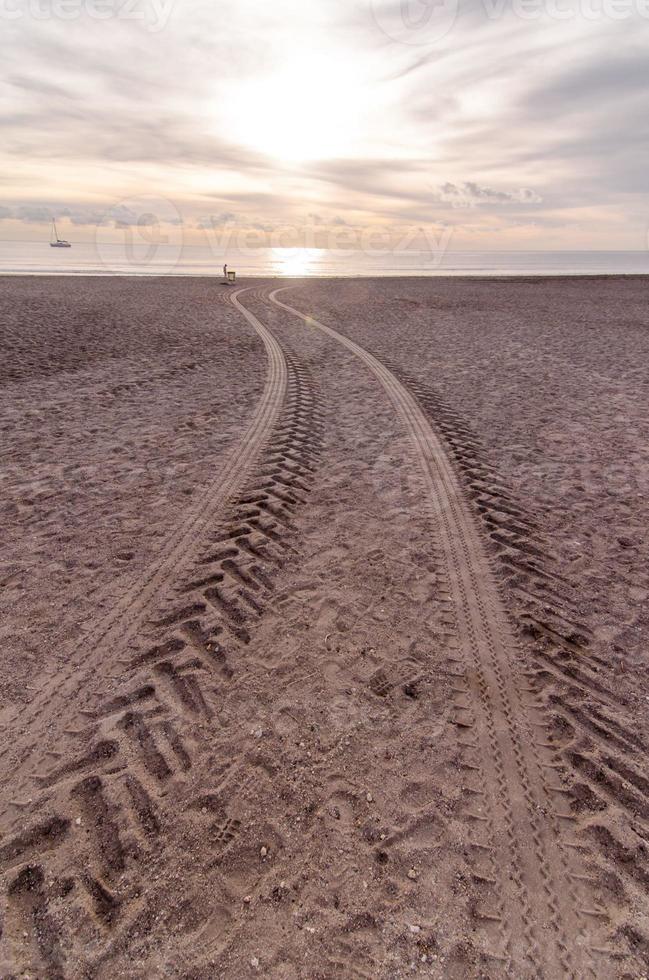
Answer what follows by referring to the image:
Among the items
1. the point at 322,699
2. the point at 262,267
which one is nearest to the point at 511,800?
the point at 322,699

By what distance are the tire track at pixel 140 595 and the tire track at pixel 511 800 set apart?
2.95 meters

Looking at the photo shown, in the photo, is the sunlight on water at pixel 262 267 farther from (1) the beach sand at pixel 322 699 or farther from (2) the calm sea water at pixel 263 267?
(1) the beach sand at pixel 322 699

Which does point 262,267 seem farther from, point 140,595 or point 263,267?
point 140,595

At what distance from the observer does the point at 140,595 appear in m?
5.11

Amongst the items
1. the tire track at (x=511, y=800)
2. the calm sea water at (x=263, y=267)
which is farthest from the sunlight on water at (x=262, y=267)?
the tire track at (x=511, y=800)

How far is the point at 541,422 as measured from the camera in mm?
10203

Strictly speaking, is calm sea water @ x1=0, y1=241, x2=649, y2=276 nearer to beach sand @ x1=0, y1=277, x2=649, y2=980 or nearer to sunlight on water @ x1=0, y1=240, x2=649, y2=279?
sunlight on water @ x1=0, y1=240, x2=649, y2=279

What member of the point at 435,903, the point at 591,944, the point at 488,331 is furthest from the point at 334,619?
the point at 488,331

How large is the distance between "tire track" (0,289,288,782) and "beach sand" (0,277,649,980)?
31 mm

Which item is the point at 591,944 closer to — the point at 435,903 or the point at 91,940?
the point at 435,903

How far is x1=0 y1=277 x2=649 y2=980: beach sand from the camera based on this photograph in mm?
2756

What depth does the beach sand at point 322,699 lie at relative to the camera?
2.76m

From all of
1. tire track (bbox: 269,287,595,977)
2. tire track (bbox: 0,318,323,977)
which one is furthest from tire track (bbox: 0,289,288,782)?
tire track (bbox: 269,287,595,977)

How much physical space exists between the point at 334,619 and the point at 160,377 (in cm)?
984
